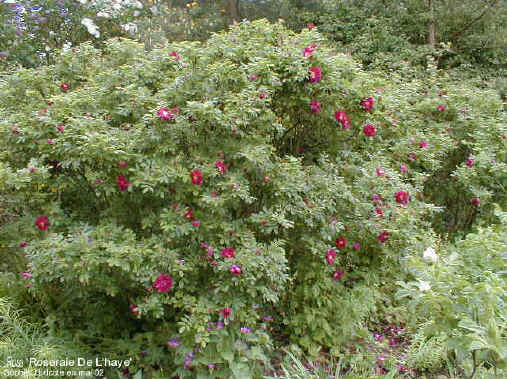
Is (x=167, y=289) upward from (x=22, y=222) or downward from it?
downward

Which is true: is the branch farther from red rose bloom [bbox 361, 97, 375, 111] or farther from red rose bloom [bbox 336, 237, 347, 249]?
red rose bloom [bbox 336, 237, 347, 249]

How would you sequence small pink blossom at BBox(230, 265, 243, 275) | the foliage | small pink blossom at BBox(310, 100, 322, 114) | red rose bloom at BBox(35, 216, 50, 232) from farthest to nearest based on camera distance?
small pink blossom at BBox(310, 100, 322, 114)
red rose bloom at BBox(35, 216, 50, 232)
small pink blossom at BBox(230, 265, 243, 275)
the foliage

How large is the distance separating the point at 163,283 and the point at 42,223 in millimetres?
825

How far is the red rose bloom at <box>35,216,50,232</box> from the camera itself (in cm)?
251

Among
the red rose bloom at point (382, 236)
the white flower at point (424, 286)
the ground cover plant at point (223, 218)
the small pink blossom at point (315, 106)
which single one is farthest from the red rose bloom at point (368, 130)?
the white flower at point (424, 286)

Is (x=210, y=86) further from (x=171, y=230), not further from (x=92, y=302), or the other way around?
(x=92, y=302)

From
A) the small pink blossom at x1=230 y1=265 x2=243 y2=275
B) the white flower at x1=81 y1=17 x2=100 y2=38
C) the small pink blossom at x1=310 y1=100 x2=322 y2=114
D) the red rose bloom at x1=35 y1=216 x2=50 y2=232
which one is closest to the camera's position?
the small pink blossom at x1=230 y1=265 x2=243 y2=275

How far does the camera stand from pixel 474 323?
1.77m

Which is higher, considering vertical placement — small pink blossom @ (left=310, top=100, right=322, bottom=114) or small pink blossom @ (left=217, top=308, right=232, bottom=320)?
small pink blossom @ (left=310, top=100, right=322, bottom=114)

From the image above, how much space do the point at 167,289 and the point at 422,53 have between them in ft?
24.4

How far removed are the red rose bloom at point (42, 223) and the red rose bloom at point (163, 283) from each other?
758 millimetres

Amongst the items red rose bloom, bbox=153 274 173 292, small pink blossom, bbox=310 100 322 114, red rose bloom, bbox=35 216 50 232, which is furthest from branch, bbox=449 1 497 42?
red rose bloom, bbox=35 216 50 232

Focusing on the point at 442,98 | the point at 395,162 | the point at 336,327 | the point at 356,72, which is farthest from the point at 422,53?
the point at 336,327

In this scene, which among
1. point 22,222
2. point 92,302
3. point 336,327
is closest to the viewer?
point 22,222
